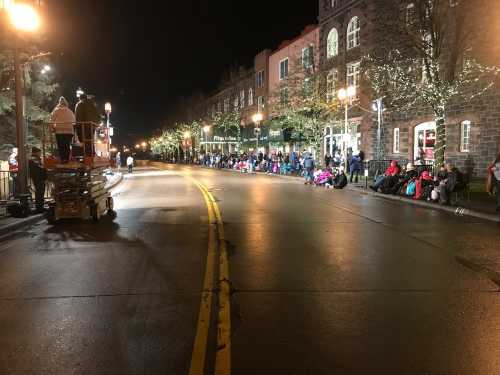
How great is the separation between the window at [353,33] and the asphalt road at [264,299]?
2462 cm

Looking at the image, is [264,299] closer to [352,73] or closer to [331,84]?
[331,84]

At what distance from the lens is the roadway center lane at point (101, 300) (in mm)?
4480

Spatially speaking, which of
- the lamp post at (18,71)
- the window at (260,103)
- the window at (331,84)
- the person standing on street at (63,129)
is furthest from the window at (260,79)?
the person standing on street at (63,129)

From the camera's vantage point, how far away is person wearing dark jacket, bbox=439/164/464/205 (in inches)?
633

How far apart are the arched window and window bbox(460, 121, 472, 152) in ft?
47.6

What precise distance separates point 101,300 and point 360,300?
3118 mm

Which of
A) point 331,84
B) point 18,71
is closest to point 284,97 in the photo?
point 331,84

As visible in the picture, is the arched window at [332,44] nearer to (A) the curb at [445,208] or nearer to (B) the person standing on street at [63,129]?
(A) the curb at [445,208]

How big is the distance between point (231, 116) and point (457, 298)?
53.0 meters

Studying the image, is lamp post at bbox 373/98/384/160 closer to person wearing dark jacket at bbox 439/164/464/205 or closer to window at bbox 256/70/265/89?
person wearing dark jacket at bbox 439/164/464/205

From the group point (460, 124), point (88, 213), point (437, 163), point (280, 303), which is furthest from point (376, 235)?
point (460, 124)

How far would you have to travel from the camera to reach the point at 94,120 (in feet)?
42.5

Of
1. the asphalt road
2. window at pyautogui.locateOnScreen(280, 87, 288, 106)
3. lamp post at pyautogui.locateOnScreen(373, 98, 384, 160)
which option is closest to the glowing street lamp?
the asphalt road

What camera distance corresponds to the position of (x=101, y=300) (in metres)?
6.16
